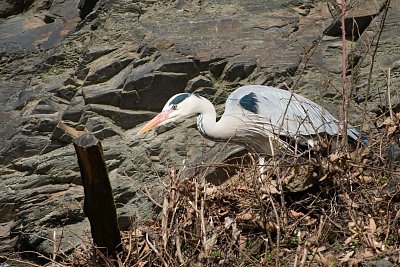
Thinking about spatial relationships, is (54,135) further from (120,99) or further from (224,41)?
(224,41)

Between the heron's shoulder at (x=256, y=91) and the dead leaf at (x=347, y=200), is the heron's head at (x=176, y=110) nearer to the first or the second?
the heron's shoulder at (x=256, y=91)

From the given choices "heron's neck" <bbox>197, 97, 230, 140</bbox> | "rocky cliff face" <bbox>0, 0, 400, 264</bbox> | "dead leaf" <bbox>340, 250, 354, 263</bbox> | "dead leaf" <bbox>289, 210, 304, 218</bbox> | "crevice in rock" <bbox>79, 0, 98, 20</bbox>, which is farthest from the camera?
"crevice in rock" <bbox>79, 0, 98, 20</bbox>

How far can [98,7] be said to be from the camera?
305 inches

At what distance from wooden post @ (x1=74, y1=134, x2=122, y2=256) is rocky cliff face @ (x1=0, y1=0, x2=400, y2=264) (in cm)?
127

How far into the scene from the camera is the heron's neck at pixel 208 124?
6.70m

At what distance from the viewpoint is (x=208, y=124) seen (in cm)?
670

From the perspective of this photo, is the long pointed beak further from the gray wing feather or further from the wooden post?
the wooden post

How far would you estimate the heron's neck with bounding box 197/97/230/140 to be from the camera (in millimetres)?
6695

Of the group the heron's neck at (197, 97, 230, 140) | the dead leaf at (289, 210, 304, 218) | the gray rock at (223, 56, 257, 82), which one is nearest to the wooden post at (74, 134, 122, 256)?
the dead leaf at (289, 210, 304, 218)

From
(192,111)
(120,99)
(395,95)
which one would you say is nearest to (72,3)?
(120,99)

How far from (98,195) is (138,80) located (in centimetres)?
233

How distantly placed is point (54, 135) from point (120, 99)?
544 mm

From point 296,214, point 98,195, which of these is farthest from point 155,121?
point 98,195

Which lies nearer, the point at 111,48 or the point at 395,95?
the point at 395,95
